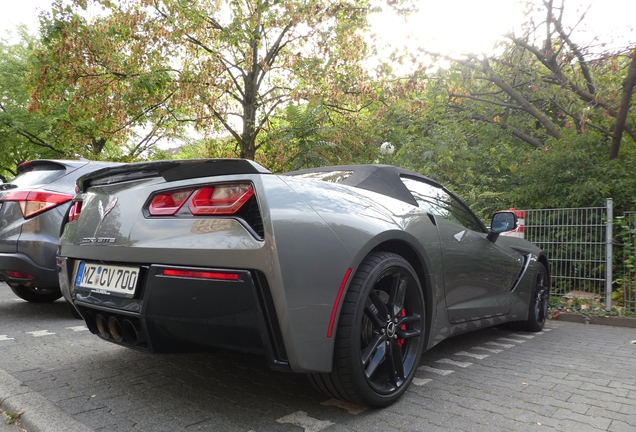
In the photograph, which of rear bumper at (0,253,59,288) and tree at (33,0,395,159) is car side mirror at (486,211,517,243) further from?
tree at (33,0,395,159)

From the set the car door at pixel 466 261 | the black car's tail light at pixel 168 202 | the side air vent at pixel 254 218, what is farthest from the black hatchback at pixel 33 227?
the car door at pixel 466 261

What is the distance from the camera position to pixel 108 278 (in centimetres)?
249

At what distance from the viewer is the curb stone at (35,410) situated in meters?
2.21

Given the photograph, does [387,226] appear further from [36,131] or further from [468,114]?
[36,131]

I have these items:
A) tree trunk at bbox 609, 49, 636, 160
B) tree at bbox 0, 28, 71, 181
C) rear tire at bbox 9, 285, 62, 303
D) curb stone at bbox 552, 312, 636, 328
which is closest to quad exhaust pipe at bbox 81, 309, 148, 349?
rear tire at bbox 9, 285, 62, 303

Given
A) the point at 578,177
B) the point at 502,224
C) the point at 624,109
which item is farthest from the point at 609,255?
the point at 502,224

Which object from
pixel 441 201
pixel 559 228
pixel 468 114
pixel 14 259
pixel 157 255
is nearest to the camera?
pixel 157 255

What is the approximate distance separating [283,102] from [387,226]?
1113cm

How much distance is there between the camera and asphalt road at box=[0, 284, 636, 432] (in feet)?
7.73

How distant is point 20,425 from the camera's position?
231 centimetres

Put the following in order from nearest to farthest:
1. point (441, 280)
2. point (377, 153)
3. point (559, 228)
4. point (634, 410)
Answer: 1. point (634, 410)
2. point (441, 280)
3. point (559, 228)
4. point (377, 153)

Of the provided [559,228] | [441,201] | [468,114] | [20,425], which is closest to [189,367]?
[20,425]

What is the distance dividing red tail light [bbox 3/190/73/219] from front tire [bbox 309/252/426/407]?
144 inches

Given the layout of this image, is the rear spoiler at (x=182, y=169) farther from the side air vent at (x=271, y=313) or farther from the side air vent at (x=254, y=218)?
the side air vent at (x=271, y=313)
